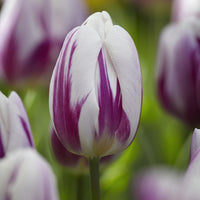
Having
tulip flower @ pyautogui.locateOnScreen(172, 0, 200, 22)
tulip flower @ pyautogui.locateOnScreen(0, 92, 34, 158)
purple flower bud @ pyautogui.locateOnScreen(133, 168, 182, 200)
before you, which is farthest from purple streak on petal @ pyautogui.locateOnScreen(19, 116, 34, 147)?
tulip flower @ pyautogui.locateOnScreen(172, 0, 200, 22)

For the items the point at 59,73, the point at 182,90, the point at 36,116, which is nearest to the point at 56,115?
the point at 59,73

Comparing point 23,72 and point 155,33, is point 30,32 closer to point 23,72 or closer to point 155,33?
point 23,72

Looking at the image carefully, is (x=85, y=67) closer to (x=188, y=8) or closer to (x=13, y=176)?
(x=13, y=176)

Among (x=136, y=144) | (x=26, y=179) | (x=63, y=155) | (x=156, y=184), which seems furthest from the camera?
(x=136, y=144)

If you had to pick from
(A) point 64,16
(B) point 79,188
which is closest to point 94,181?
(B) point 79,188

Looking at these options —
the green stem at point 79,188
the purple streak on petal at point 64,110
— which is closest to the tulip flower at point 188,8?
the green stem at point 79,188

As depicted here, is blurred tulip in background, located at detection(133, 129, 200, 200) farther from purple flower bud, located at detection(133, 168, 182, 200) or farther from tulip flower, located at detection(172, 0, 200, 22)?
tulip flower, located at detection(172, 0, 200, 22)

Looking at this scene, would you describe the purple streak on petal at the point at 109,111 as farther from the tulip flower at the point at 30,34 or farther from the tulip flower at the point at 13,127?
the tulip flower at the point at 30,34
